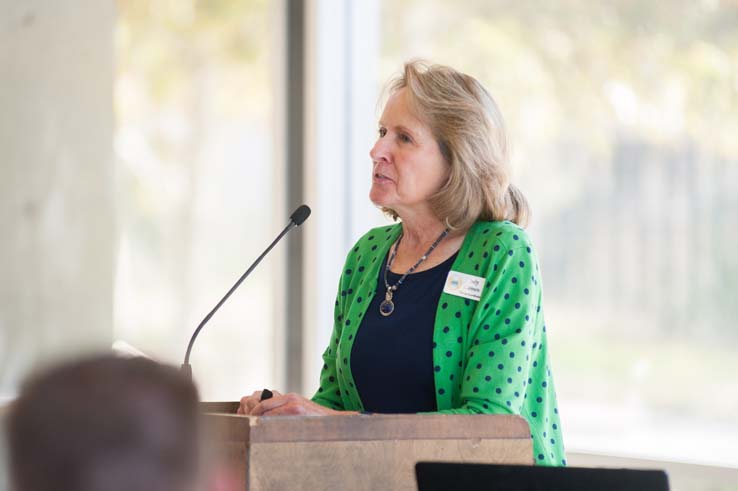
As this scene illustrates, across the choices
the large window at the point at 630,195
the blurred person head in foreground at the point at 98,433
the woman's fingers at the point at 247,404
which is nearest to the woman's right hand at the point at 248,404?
the woman's fingers at the point at 247,404

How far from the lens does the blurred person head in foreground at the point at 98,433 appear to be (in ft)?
2.33

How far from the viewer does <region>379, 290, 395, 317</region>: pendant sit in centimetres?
257

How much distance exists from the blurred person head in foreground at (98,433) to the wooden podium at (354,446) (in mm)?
1120

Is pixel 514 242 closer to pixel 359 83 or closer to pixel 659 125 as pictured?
pixel 659 125

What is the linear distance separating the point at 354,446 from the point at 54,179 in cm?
260

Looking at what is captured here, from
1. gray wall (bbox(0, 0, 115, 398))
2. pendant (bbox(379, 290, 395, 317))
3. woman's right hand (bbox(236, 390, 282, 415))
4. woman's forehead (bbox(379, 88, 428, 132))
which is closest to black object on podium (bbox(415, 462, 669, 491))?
woman's right hand (bbox(236, 390, 282, 415))

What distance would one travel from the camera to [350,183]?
5254 millimetres

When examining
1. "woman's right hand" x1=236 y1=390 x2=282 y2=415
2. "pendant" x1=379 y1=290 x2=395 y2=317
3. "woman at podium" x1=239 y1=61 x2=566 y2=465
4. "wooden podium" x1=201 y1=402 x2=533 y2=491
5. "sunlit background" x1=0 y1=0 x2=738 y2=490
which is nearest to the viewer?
"wooden podium" x1=201 y1=402 x2=533 y2=491

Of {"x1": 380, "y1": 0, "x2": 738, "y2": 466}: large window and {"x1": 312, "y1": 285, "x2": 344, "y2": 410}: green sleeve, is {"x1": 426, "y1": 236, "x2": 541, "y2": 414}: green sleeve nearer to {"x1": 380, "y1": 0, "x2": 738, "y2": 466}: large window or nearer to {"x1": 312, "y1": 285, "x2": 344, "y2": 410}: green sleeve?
{"x1": 312, "y1": 285, "x2": 344, "y2": 410}: green sleeve

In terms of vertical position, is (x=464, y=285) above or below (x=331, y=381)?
above

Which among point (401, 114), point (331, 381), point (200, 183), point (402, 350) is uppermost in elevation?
point (401, 114)

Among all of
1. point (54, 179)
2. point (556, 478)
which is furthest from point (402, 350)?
point (54, 179)

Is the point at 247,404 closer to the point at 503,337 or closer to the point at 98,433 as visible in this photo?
the point at 503,337

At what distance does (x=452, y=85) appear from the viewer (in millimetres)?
2682
